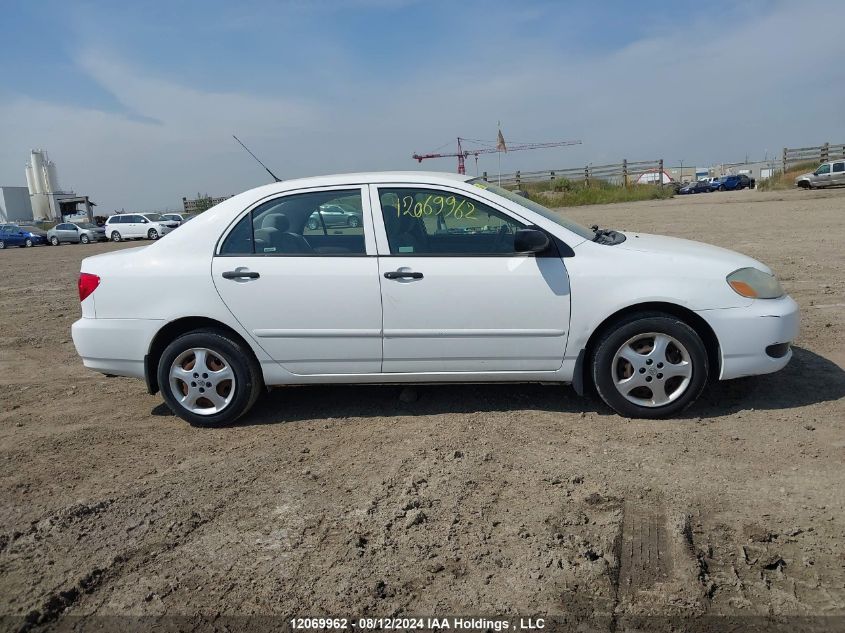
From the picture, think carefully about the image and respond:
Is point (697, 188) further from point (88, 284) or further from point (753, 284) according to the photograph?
point (88, 284)

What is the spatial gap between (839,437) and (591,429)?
1365 mm

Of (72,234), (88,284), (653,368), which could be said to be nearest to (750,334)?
(653,368)

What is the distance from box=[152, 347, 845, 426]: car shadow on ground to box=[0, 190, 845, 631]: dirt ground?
0.02 m

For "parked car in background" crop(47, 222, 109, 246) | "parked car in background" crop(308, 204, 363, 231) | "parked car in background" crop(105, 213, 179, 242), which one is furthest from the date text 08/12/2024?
"parked car in background" crop(47, 222, 109, 246)

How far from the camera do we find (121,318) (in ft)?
15.3

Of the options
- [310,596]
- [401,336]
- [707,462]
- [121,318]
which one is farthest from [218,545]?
[707,462]

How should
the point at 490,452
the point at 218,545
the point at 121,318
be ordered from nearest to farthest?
the point at 218,545, the point at 490,452, the point at 121,318

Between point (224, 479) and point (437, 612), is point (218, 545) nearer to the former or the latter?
point (224, 479)

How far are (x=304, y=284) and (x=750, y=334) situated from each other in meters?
2.78

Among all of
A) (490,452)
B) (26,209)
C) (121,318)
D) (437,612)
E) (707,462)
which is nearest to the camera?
(437,612)

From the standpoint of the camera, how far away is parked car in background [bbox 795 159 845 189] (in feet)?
118

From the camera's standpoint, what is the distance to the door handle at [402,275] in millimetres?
4387

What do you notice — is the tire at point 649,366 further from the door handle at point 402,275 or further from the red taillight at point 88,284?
the red taillight at point 88,284

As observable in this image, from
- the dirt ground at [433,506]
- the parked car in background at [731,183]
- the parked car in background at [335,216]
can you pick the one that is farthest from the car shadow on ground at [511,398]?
the parked car in background at [731,183]
